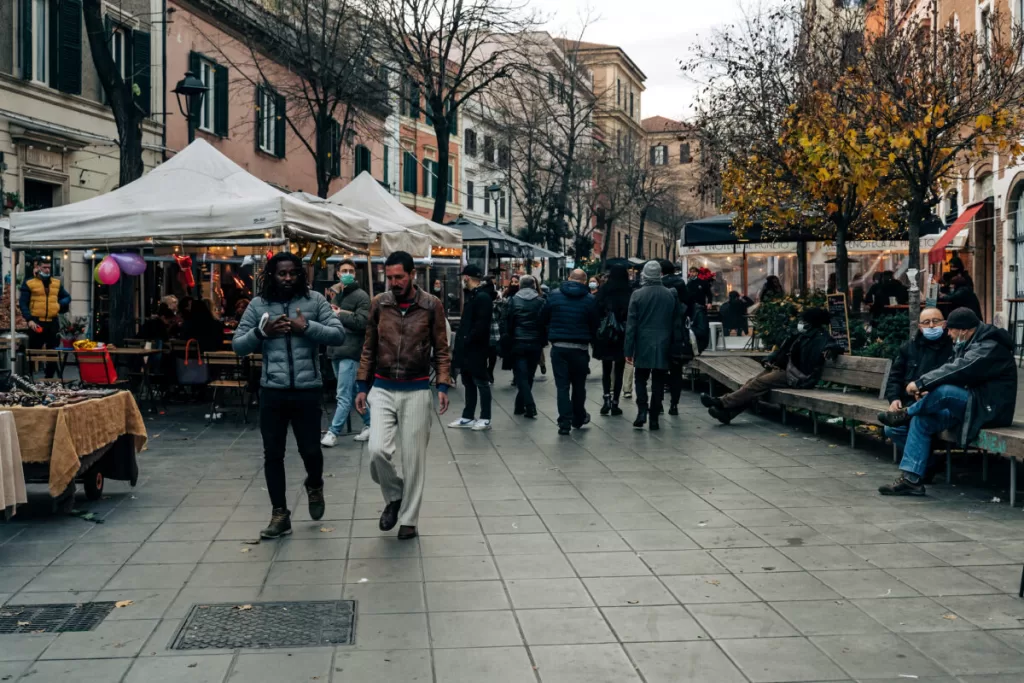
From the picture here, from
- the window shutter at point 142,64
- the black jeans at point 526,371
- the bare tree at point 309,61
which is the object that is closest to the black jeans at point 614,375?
the black jeans at point 526,371

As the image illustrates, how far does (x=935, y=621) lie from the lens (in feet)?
17.5

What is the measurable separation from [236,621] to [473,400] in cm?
760

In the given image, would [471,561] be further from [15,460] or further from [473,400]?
[473,400]

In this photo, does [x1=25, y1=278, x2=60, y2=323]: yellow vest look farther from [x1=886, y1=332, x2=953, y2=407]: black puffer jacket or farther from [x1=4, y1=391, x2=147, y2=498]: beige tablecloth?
[x1=886, y1=332, x2=953, y2=407]: black puffer jacket

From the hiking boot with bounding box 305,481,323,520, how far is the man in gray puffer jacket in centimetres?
30

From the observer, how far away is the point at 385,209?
1945 cm

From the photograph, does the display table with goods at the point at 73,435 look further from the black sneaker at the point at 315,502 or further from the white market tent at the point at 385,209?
the white market tent at the point at 385,209

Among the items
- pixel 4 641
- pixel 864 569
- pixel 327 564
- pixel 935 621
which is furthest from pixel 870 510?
pixel 4 641

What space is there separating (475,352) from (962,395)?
5.63 meters

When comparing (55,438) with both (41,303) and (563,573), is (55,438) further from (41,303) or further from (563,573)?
(41,303)

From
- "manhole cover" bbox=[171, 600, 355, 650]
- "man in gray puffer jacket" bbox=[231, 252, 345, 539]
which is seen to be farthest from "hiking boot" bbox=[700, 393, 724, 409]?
"manhole cover" bbox=[171, 600, 355, 650]

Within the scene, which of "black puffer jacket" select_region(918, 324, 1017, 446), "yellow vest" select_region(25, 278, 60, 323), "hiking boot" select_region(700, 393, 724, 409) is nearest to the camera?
"black puffer jacket" select_region(918, 324, 1017, 446)

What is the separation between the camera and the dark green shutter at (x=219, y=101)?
28906 mm

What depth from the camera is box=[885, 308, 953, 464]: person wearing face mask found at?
914 cm
